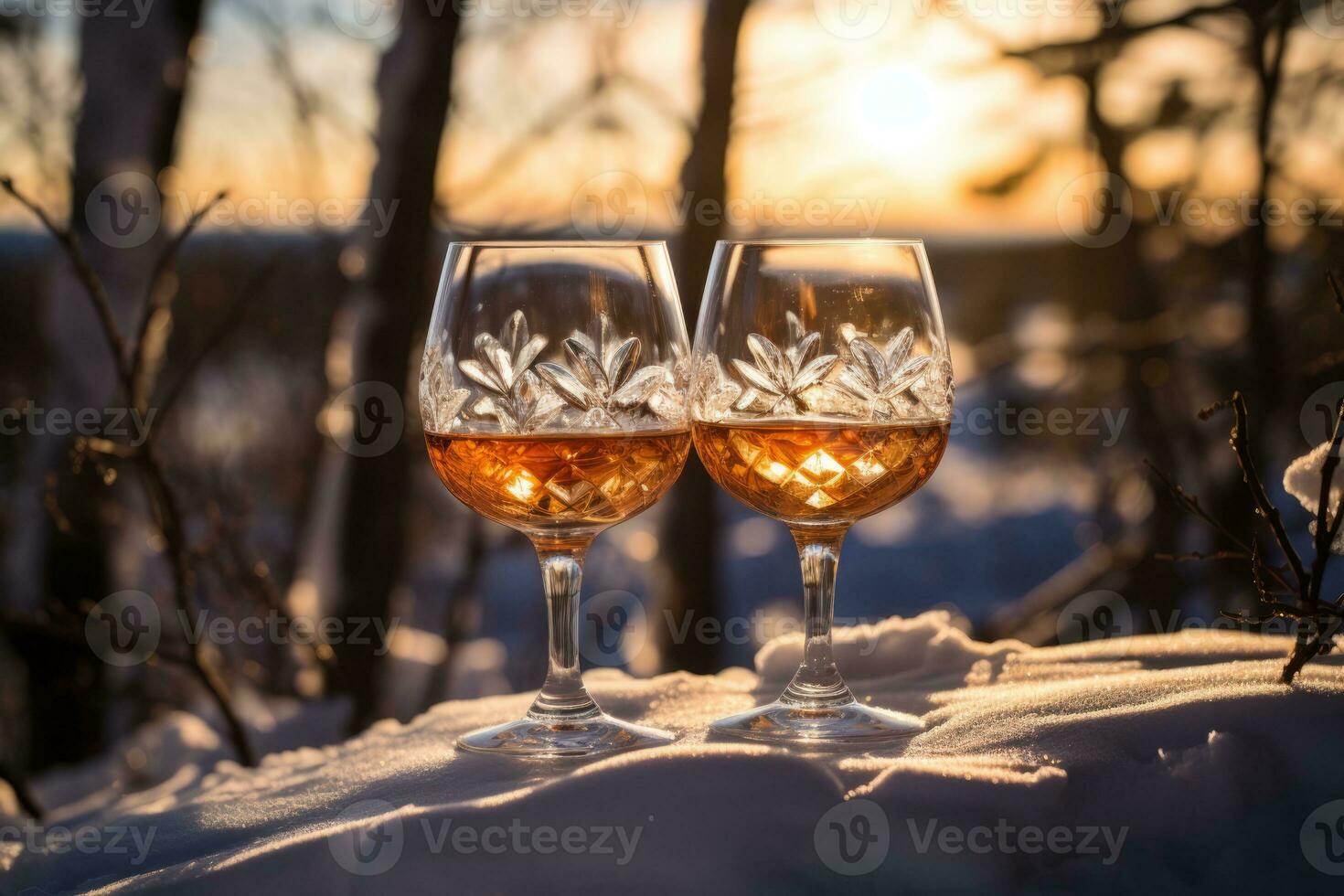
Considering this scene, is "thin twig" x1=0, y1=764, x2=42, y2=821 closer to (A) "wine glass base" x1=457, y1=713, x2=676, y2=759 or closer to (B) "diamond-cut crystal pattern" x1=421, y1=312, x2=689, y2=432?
(A) "wine glass base" x1=457, y1=713, x2=676, y2=759

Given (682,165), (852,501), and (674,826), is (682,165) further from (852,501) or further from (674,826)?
(674,826)

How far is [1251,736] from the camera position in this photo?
1182 mm

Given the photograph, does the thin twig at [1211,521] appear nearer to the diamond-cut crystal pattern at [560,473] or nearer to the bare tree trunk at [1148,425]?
the diamond-cut crystal pattern at [560,473]

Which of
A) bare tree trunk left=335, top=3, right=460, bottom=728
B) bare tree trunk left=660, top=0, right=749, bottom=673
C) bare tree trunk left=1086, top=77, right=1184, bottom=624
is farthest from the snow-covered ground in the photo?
bare tree trunk left=335, top=3, right=460, bottom=728

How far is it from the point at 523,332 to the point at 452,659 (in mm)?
4598

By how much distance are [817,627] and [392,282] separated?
337cm

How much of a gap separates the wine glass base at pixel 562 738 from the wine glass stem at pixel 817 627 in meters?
0.18

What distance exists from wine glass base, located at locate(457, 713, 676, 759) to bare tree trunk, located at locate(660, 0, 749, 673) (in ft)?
9.01

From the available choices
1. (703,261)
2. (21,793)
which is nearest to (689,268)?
(703,261)

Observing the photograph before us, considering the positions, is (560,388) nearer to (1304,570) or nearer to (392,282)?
(1304,570)

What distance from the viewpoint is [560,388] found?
5.28 feet

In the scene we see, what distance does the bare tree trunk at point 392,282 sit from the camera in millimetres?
4707

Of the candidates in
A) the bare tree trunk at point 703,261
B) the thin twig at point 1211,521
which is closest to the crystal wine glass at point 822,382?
the thin twig at point 1211,521

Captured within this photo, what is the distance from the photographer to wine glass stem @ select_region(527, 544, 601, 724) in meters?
1.65
